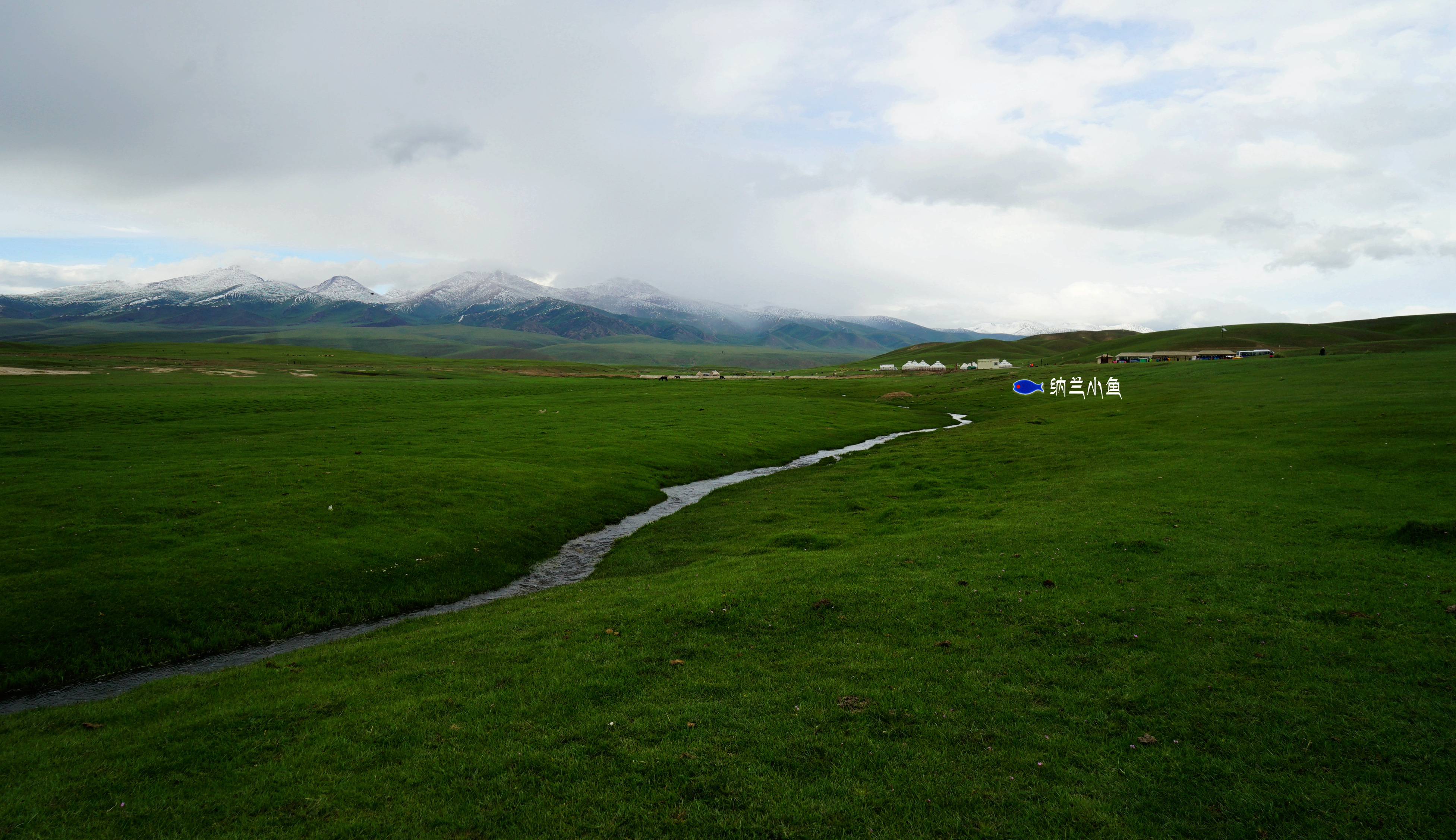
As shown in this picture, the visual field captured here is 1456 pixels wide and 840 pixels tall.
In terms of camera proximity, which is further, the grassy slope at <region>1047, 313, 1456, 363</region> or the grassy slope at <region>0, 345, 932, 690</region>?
the grassy slope at <region>1047, 313, 1456, 363</region>

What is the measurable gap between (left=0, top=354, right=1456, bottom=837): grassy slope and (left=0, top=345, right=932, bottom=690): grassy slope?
5150 mm

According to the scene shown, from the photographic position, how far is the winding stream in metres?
16.7

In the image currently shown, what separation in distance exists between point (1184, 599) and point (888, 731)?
1042 cm

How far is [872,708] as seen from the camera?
12.6 m

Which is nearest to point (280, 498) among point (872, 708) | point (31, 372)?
point (872, 708)

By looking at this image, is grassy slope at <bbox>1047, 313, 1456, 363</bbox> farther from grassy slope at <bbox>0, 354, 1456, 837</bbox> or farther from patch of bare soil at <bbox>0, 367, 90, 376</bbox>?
patch of bare soil at <bbox>0, 367, 90, 376</bbox>

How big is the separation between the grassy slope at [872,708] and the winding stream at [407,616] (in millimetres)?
2231

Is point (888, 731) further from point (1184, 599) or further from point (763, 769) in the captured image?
point (1184, 599)

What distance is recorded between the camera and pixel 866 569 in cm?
2133

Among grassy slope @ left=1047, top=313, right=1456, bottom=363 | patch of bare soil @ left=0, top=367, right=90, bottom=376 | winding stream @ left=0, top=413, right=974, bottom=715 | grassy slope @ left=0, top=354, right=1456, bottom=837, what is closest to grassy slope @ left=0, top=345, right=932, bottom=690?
winding stream @ left=0, top=413, right=974, bottom=715

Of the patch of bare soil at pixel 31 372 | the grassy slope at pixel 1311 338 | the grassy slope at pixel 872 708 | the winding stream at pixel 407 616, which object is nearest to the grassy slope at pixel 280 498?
the winding stream at pixel 407 616

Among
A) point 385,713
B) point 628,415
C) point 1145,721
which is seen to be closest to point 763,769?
point 1145,721

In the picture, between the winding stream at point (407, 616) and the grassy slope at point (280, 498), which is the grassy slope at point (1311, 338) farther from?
the winding stream at point (407, 616)

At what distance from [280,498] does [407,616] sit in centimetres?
1284
